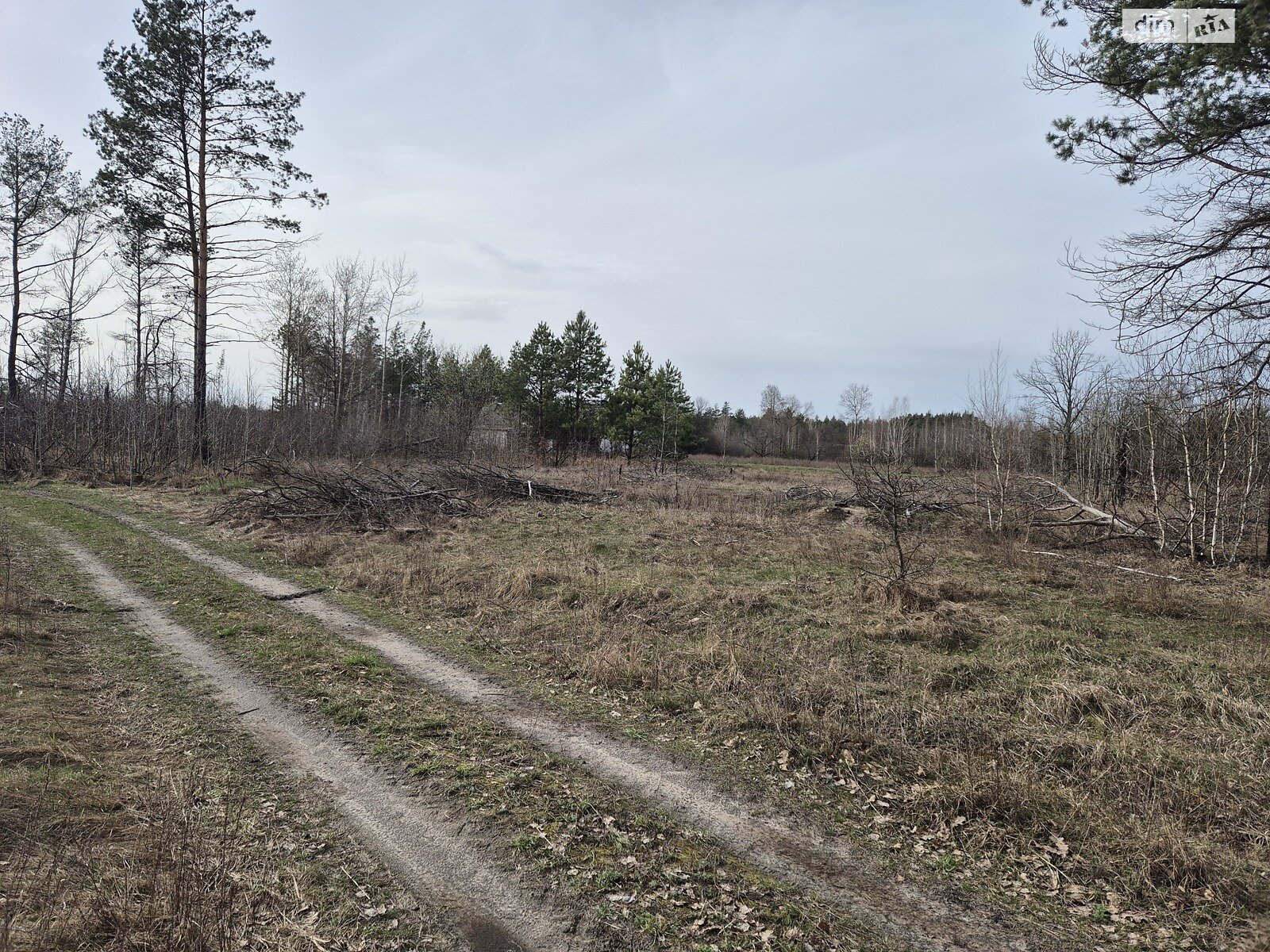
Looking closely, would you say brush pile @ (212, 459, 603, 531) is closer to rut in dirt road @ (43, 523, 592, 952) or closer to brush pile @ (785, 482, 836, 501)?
brush pile @ (785, 482, 836, 501)

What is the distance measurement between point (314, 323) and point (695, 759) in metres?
43.9

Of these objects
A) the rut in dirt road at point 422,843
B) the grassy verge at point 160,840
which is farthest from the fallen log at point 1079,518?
the grassy verge at point 160,840

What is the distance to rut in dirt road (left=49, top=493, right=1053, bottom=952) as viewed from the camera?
11.1ft

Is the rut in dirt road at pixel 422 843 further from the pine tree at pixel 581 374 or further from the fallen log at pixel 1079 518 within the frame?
the pine tree at pixel 581 374

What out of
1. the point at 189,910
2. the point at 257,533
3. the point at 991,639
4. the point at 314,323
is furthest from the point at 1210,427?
the point at 314,323

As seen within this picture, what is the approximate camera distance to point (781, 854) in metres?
3.99

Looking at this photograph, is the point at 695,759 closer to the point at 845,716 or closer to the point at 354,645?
the point at 845,716

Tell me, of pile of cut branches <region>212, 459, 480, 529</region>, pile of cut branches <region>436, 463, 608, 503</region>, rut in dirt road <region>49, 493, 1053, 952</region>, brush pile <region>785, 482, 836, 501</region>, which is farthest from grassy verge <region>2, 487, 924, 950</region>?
brush pile <region>785, 482, 836, 501</region>

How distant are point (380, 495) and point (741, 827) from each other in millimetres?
13896

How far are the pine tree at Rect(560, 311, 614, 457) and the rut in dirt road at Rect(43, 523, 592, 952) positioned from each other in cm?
4080

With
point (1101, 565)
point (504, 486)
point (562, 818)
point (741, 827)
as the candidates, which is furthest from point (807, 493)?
point (562, 818)

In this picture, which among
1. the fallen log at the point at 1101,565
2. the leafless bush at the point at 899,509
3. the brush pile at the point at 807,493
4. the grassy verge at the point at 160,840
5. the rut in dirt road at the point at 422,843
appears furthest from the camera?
the brush pile at the point at 807,493

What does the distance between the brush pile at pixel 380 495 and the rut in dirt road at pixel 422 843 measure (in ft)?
31.2

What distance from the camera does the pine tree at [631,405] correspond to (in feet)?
152
